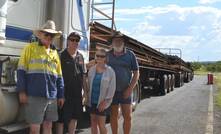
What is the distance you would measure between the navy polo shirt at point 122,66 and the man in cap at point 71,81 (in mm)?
715

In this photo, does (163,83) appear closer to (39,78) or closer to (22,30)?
(22,30)

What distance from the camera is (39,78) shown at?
5586 mm

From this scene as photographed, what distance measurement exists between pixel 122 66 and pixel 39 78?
185 centimetres

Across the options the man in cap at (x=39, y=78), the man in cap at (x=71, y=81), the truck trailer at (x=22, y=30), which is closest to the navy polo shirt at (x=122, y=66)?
the man in cap at (x=71, y=81)

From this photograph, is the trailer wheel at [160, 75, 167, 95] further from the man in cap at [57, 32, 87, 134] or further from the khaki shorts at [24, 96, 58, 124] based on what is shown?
the khaki shorts at [24, 96, 58, 124]

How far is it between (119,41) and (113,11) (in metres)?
2.82

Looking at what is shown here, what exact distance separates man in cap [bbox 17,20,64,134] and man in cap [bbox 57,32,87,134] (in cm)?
49

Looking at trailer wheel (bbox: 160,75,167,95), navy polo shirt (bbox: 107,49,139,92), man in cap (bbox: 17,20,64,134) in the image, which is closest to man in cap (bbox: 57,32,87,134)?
man in cap (bbox: 17,20,64,134)

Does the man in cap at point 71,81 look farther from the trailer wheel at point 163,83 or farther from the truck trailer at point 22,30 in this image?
the trailer wheel at point 163,83

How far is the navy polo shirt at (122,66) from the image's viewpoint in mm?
7059

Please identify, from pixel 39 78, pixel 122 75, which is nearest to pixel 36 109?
pixel 39 78

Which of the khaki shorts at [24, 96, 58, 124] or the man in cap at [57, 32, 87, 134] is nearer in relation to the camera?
the khaki shorts at [24, 96, 58, 124]

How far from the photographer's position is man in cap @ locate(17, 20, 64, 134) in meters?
5.56

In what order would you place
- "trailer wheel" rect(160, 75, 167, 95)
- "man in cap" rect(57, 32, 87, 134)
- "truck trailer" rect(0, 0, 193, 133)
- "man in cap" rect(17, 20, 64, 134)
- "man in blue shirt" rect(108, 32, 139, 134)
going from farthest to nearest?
"trailer wheel" rect(160, 75, 167, 95), "man in blue shirt" rect(108, 32, 139, 134), "man in cap" rect(57, 32, 87, 134), "truck trailer" rect(0, 0, 193, 133), "man in cap" rect(17, 20, 64, 134)
